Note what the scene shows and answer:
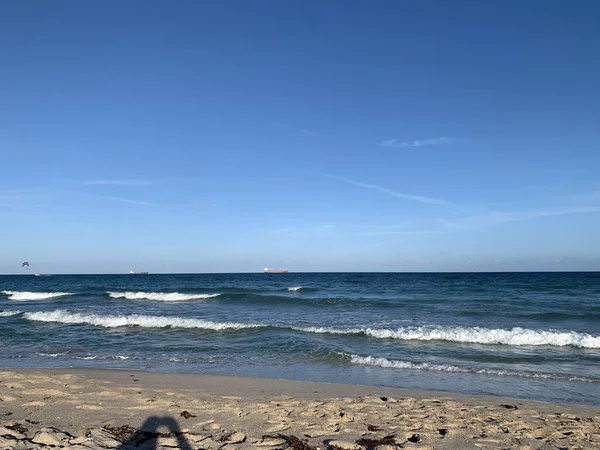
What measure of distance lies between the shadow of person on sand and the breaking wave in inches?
253

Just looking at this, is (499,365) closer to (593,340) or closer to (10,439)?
(593,340)

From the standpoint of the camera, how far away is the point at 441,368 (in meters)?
10.5

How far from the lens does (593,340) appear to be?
1392 centimetres

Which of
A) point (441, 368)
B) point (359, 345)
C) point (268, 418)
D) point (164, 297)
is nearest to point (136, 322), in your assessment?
point (359, 345)

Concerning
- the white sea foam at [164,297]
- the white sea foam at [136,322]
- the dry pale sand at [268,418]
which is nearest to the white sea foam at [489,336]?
the white sea foam at [136,322]

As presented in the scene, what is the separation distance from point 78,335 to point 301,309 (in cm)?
1236

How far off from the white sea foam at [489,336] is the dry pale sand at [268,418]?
7.04m

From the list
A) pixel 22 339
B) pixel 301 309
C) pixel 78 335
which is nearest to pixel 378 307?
pixel 301 309

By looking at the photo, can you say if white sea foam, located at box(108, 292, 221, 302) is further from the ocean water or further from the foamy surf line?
the foamy surf line

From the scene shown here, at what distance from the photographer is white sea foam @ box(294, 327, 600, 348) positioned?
14242 millimetres

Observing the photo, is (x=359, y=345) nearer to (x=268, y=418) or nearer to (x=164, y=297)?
(x=268, y=418)

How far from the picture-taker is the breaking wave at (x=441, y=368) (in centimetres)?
973

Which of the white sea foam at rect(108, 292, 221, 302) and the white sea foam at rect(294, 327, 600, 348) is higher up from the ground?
the white sea foam at rect(294, 327, 600, 348)

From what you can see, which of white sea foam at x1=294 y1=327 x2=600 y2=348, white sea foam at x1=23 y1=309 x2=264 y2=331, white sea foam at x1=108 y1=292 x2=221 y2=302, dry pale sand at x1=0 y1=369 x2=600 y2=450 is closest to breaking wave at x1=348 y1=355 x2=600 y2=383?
dry pale sand at x1=0 y1=369 x2=600 y2=450
